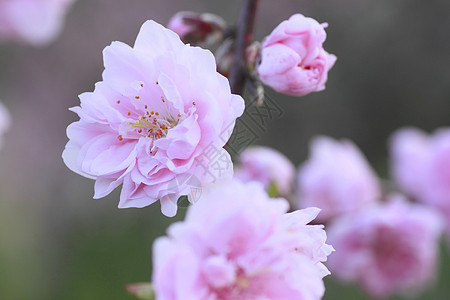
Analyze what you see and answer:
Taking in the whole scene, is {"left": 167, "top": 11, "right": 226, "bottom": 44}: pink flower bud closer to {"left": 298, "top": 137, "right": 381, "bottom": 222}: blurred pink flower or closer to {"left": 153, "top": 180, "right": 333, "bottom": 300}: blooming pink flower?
{"left": 153, "top": 180, "right": 333, "bottom": 300}: blooming pink flower

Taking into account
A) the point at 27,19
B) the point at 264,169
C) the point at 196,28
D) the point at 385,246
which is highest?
the point at 196,28

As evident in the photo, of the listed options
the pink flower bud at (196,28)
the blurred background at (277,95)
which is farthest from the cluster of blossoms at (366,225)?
the blurred background at (277,95)

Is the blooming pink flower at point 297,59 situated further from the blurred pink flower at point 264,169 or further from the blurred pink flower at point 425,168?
the blurred pink flower at point 425,168

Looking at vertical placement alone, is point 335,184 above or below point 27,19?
below

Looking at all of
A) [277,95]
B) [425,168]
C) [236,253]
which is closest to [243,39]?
[236,253]

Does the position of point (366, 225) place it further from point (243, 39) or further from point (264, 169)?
point (243, 39)

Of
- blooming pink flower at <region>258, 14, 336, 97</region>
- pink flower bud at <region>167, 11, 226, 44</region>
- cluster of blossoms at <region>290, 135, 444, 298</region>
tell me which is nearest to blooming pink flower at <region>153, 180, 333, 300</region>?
blooming pink flower at <region>258, 14, 336, 97</region>

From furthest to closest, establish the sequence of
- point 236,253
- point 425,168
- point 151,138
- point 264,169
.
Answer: point 425,168 → point 264,169 → point 151,138 → point 236,253
